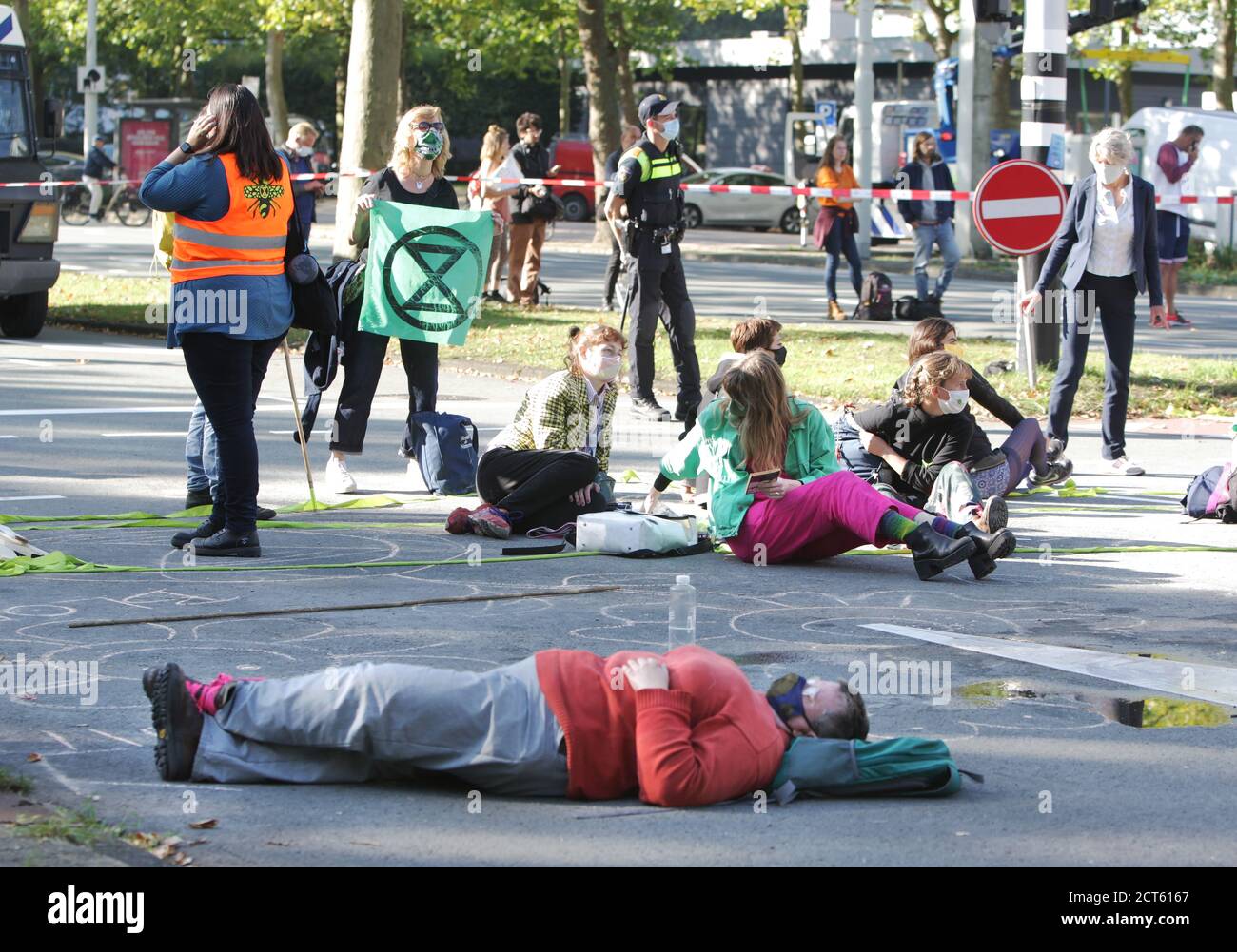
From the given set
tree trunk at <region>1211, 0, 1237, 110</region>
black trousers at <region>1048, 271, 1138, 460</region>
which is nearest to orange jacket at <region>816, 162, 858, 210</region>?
black trousers at <region>1048, 271, 1138, 460</region>

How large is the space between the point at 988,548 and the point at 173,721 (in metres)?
4.15

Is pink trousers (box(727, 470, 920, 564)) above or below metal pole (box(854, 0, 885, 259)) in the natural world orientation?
below

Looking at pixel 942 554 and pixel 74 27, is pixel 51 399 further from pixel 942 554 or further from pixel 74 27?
pixel 74 27

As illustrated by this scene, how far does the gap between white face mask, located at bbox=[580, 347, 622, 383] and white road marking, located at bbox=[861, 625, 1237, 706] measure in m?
2.31

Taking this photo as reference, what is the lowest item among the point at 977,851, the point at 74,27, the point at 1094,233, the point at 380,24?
the point at 977,851

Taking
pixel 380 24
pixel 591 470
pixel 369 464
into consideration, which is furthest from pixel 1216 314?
pixel 591 470

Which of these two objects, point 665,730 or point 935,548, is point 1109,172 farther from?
point 665,730

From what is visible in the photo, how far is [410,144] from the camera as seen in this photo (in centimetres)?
1049

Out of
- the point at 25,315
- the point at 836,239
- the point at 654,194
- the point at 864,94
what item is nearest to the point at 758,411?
the point at 654,194

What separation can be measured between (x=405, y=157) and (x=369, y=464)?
197cm

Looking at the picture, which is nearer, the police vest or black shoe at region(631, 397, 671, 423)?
the police vest

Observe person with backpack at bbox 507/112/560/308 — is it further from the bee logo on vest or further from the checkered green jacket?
the bee logo on vest

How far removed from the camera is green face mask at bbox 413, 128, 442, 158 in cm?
1036

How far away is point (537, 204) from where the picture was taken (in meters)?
20.3
